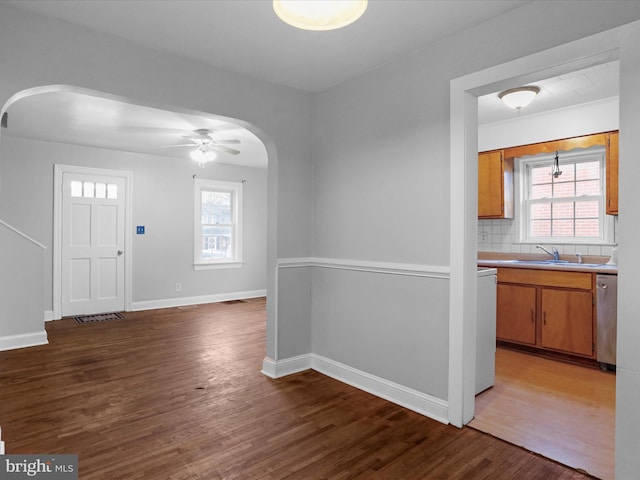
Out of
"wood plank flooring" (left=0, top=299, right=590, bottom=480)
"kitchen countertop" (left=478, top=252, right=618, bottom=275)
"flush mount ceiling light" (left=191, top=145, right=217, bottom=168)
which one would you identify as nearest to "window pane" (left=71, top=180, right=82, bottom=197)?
"flush mount ceiling light" (left=191, top=145, right=217, bottom=168)

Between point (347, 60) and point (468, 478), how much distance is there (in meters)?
2.84

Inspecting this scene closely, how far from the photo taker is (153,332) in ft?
16.2

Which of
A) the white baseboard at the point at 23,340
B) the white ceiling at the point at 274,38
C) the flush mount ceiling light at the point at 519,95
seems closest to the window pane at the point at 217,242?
the white baseboard at the point at 23,340

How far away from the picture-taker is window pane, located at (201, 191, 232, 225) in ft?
23.5

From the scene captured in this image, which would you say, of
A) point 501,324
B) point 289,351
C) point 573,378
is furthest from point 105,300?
point 573,378

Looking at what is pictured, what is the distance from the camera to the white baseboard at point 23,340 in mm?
4148

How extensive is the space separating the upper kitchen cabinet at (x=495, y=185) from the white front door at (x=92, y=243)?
212 inches

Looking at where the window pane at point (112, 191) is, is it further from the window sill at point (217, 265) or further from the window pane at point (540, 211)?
the window pane at point (540, 211)

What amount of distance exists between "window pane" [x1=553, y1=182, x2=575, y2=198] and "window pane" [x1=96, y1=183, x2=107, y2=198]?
637cm

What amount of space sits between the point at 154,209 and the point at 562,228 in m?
6.01

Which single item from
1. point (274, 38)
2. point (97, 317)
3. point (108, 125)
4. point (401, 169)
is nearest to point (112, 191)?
point (108, 125)

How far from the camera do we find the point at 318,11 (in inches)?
62.3

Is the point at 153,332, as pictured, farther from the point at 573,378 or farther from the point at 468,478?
the point at 573,378

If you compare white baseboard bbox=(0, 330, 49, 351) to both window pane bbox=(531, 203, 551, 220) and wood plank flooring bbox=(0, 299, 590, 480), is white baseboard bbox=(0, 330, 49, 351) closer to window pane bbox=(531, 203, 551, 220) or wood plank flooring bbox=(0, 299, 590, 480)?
wood plank flooring bbox=(0, 299, 590, 480)
